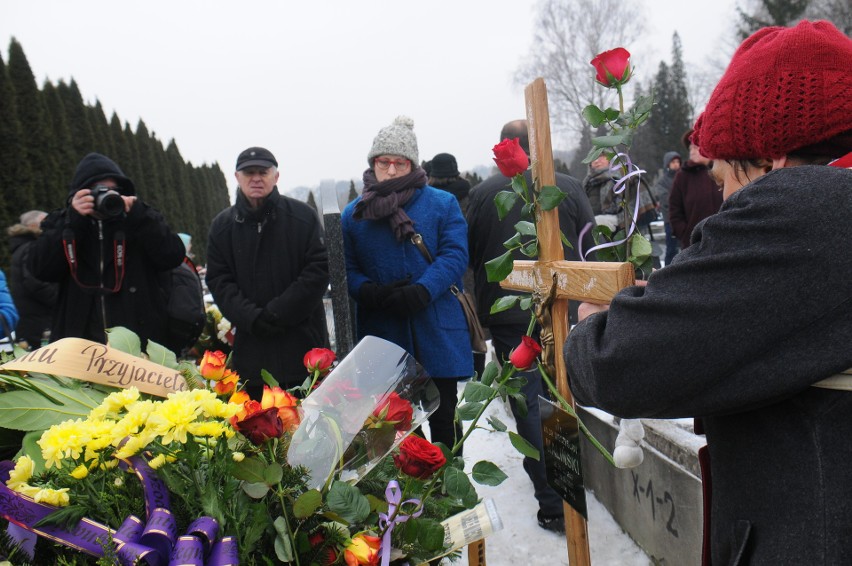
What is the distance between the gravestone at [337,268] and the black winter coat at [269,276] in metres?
0.16

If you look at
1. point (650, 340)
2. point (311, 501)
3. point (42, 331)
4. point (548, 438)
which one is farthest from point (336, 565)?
point (42, 331)

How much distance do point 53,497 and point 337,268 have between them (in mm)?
2120

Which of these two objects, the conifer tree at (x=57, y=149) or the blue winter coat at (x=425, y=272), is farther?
the conifer tree at (x=57, y=149)

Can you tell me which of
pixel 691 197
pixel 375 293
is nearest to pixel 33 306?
pixel 375 293

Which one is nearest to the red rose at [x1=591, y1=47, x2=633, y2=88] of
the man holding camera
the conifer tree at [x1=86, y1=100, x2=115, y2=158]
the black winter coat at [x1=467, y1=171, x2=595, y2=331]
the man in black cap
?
the black winter coat at [x1=467, y1=171, x2=595, y2=331]

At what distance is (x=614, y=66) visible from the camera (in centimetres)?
137

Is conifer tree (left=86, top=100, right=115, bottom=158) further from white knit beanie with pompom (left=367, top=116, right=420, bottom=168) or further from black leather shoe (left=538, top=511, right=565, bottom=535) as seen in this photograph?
black leather shoe (left=538, top=511, right=565, bottom=535)

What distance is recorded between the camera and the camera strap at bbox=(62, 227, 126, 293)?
305cm

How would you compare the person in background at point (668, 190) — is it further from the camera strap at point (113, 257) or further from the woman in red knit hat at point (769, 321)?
the woman in red knit hat at point (769, 321)

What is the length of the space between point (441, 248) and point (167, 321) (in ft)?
4.89

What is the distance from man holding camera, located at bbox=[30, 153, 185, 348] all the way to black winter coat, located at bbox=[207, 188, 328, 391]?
0.86 ft

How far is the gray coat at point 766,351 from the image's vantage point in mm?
821

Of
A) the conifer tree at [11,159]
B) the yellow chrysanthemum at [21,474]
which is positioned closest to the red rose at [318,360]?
the yellow chrysanthemum at [21,474]

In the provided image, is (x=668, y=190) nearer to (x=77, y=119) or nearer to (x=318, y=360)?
(x=318, y=360)
